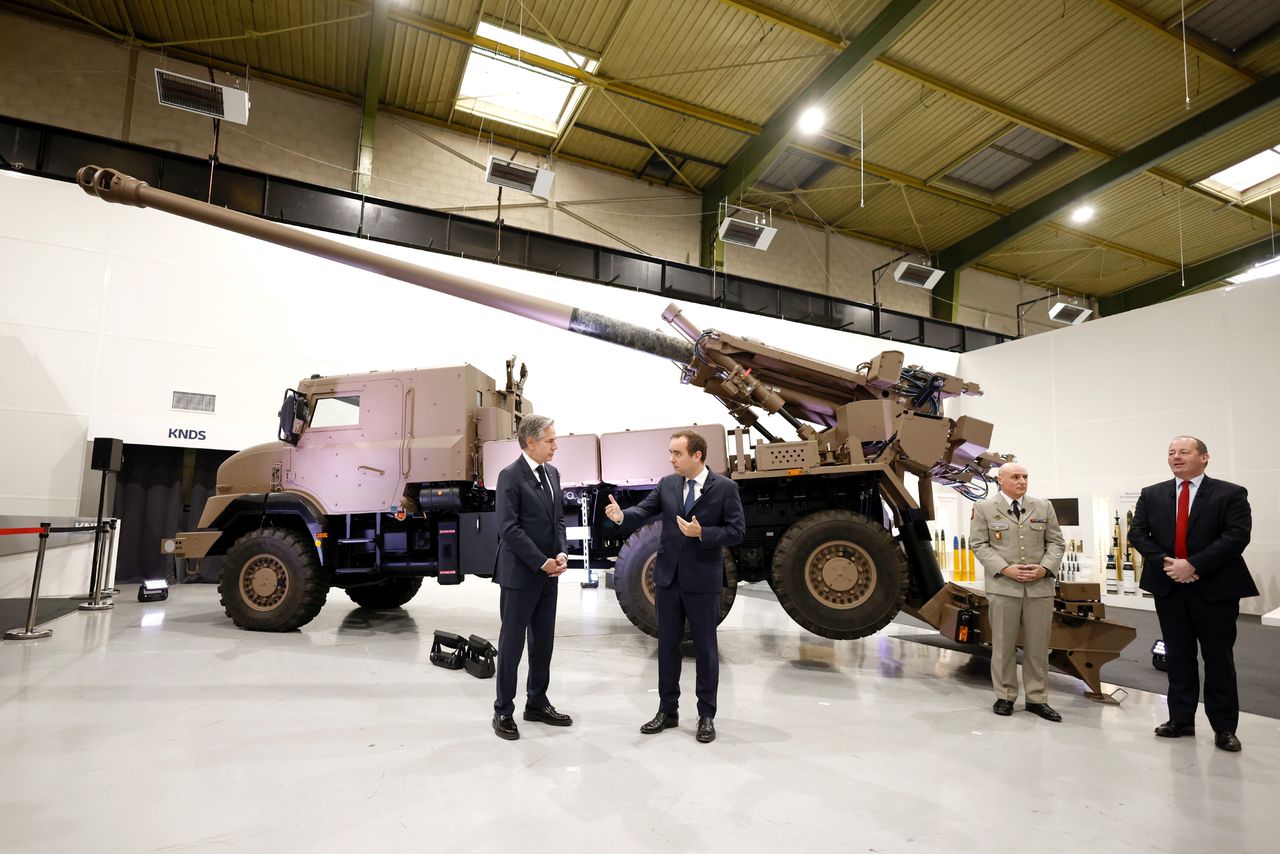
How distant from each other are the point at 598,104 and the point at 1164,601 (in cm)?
1239

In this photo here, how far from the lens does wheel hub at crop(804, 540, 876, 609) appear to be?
5.26 metres

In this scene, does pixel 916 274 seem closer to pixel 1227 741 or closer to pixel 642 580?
pixel 642 580

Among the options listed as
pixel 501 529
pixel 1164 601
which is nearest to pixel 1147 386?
pixel 1164 601

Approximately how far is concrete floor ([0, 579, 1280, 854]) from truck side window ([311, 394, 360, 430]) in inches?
89.5

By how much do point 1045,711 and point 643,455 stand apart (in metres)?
3.27

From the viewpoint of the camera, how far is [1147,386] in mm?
10641

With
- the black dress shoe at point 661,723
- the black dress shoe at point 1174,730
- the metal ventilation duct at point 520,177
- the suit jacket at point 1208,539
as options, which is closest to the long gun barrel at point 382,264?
the black dress shoe at point 661,723

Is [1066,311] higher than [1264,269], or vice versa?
[1264,269]

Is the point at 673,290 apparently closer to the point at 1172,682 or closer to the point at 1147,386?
the point at 1147,386

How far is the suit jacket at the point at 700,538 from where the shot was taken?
3.57m

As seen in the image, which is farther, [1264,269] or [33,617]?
[1264,269]

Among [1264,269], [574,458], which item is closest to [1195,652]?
[574,458]

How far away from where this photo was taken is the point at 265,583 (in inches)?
247

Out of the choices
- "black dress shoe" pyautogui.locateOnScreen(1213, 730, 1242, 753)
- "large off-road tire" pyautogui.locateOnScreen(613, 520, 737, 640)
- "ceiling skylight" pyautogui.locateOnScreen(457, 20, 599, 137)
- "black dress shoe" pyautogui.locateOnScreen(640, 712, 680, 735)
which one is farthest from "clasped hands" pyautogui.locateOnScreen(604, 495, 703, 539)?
"ceiling skylight" pyautogui.locateOnScreen(457, 20, 599, 137)
